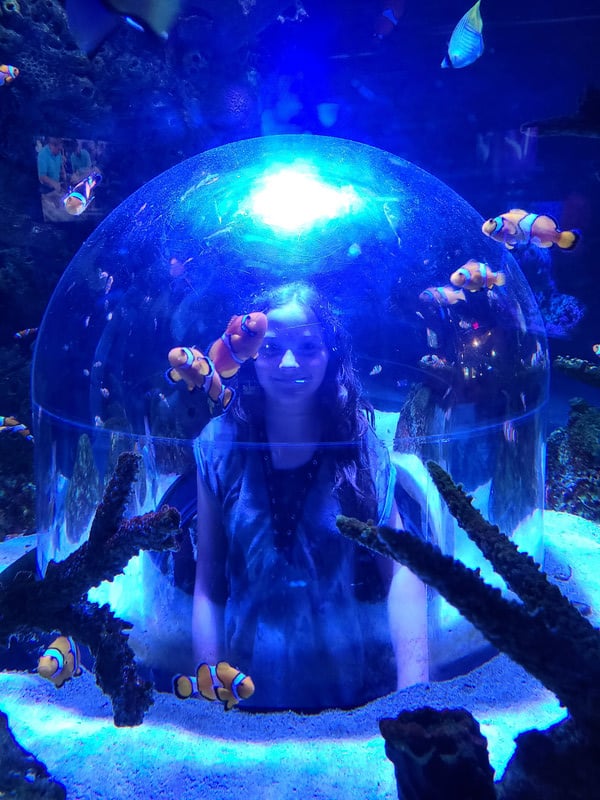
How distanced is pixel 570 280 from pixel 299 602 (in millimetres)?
9630

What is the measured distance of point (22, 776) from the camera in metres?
1.76

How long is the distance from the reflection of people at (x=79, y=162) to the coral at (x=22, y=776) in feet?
21.4

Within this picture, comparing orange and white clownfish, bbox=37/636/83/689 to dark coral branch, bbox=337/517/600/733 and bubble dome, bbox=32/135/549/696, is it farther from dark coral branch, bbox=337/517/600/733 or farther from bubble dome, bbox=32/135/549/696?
dark coral branch, bbox=337/517/600/733

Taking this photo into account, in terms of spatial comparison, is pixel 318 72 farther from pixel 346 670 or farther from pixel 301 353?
pixel 346 670

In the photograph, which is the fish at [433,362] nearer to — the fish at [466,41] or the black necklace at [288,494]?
Answer: the black necklace at [288,494]

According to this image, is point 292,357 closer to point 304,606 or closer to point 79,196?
point 304,606

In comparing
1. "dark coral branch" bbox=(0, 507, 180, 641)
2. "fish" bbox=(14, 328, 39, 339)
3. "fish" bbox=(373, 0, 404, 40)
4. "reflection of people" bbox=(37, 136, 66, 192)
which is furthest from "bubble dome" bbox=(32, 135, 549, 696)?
"fish" bbox=(373, 0, 404, 40)

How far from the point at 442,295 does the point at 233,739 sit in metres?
2.36

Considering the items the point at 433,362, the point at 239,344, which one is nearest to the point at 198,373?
the point at 239,344

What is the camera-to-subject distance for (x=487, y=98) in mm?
10422

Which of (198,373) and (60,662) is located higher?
(198,373)

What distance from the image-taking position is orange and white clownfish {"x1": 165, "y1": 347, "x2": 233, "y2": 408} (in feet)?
8.07

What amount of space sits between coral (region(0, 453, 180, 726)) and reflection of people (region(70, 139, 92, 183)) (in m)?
5.83

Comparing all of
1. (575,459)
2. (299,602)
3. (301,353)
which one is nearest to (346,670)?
(299,602)
